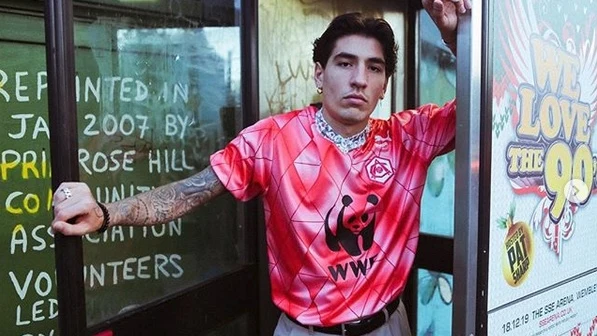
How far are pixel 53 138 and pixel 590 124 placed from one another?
1.63 meters

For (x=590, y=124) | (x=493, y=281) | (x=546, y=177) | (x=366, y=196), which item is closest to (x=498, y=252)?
(x=493, y=281)

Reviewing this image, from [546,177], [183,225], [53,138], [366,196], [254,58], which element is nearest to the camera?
[53,138]

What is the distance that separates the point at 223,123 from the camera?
2654 millimetres

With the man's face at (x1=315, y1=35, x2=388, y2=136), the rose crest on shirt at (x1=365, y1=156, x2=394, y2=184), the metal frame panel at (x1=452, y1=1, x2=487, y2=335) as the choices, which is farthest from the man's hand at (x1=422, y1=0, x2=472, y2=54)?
the rose crest on shirt at (x1=365, y1=156, x2=394, y2=184)

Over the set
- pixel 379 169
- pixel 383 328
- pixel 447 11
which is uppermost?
pixel 447 11

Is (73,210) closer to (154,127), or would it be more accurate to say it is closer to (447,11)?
(154,127)

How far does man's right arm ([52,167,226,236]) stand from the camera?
60.4 inches

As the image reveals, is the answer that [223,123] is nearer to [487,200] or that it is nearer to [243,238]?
[243,238]

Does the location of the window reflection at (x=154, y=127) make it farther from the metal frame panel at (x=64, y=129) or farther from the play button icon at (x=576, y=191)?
the play button icon at (x=576, y=191)

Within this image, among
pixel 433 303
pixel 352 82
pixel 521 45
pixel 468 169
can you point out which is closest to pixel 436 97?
pixel 433 303

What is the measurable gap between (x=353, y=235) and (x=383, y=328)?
336 mm

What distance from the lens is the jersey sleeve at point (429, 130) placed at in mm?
1986

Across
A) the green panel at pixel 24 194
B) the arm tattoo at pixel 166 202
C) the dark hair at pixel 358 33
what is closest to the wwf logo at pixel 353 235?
the arm tattoo at pixel 166 202

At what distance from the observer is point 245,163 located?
6.48 feet
